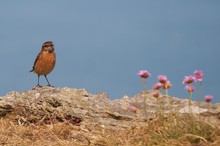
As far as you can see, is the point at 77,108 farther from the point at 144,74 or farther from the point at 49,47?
the point at 144,74

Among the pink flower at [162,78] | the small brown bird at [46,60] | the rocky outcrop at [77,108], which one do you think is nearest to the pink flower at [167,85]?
the pink flower at [162,78]

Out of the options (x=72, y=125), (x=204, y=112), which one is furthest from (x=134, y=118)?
(x=204, y=112)

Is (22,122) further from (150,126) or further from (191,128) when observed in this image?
(191,128)

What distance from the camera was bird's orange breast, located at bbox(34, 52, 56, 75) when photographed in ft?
41.4

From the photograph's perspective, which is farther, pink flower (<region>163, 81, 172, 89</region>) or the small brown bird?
the small brown bird

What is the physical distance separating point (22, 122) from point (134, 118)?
1981 mm

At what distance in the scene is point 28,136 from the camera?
8.90m

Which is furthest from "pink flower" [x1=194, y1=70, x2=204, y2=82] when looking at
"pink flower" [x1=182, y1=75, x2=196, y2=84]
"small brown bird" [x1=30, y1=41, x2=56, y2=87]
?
"small brown bird" [x1=30, y1=41, x2=56, y2=87]

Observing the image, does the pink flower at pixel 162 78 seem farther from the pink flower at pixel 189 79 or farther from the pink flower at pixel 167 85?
the pink flower at pixel 189 79

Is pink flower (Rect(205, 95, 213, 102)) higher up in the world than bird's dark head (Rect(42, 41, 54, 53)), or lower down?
lower down

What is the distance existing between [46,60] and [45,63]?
4.2 inches

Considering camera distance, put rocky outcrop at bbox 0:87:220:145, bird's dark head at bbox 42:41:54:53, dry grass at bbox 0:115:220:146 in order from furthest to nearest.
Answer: bird's dark head at bbox 42:41:54:53, rocky outcrop at bbox 0:87:220:145, dry grass at bbox 0:115:220:146

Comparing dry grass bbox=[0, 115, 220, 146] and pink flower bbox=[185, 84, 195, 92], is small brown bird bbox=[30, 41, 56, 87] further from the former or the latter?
pink flower bbox=[185, 84, 195, 92]

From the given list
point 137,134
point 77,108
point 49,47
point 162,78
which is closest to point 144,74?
point 162,78
